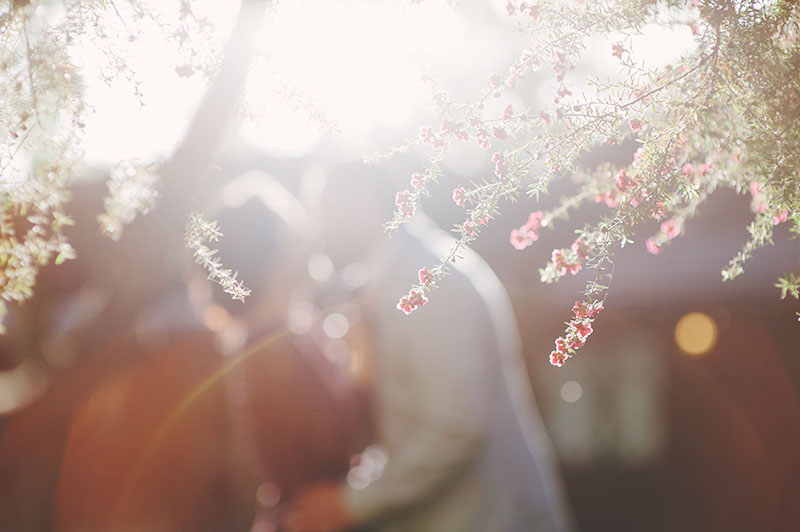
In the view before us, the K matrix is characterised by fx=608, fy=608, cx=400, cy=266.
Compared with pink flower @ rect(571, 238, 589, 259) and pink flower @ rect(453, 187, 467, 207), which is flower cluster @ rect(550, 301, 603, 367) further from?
pink flower @ rect(453, 187, 467, 207)

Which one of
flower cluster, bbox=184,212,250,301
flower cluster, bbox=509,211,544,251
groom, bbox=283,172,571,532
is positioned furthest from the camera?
groom, bbox=283,172,571,532

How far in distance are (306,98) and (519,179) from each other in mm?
480

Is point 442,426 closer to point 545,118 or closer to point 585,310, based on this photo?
point 585,310

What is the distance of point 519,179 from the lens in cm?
122

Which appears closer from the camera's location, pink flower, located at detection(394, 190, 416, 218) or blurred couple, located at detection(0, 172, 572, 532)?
pink flower, located at detection(394, 190, 416, 218)

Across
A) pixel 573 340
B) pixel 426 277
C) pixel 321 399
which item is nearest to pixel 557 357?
pixel 573 340

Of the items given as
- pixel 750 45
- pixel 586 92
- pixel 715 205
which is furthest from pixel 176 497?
pixel 715 205

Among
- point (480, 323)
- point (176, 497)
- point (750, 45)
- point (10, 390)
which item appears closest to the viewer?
point (750, 45)

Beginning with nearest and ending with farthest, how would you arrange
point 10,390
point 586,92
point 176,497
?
point 586,92
point 10,390
point 176,497

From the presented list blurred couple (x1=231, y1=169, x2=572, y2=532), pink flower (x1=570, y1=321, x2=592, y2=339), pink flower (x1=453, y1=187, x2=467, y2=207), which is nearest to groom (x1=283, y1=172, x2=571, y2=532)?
blurred couple (x1=231, y1=169, x2=572, y2=532)

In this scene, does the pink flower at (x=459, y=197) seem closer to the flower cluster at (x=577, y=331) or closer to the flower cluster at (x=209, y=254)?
the flower cluster at (x=577, y=331)

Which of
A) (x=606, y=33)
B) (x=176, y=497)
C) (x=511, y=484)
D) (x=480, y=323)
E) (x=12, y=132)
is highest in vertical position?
(x=606, y=33)

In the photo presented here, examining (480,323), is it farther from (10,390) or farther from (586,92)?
(10,390)

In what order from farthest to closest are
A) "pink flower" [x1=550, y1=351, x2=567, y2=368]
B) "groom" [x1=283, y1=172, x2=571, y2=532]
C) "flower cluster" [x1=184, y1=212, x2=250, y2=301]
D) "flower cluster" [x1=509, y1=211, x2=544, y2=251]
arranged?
"groom" [x1=283, y1=172, x2=571, y2=532]
"flower cluster" [x1=509, y1=211, x2=544, y2=251]
"flower cluster" [x1=184, y1=212, x2=250, y2=301]
"pink flower" [x1=550, y1=351, x2=567, y2=368]
